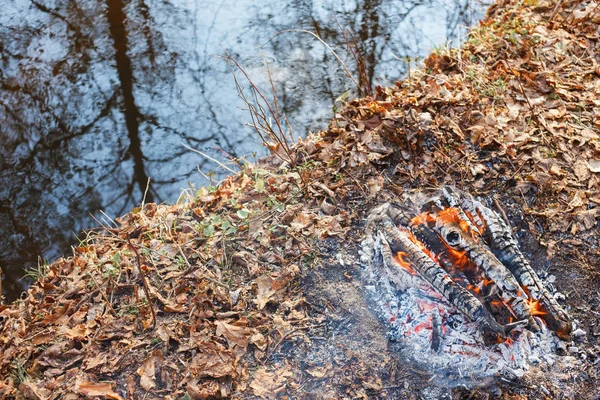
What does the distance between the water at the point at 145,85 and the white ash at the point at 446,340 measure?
2.44m

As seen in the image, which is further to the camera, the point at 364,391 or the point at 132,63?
the point at 132,63

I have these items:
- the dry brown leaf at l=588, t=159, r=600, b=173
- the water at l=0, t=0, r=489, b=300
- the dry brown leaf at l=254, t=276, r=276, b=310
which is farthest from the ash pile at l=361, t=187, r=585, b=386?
the water at l=0, t=0, r=489, b=300

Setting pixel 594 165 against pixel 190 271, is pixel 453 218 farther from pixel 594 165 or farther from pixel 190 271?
pixel 190 271

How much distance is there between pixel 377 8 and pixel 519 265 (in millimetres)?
5246

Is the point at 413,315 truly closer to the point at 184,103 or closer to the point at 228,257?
the point at 228,257

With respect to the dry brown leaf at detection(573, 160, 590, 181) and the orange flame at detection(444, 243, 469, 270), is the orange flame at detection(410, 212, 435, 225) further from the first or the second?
the dry brown leaf at detection(573, 160, 590, 181)

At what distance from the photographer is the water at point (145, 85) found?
17.3 feet

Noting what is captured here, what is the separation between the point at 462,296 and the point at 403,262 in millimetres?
413

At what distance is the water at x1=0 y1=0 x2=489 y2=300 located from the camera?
5.27 meters

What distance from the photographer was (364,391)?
2.64 metres

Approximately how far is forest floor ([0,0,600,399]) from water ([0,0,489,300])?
1118 millimetres

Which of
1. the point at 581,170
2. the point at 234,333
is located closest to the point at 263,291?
the point at 234,333

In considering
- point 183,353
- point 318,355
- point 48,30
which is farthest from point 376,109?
point 48,30

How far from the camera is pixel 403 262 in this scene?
9.97 feet
